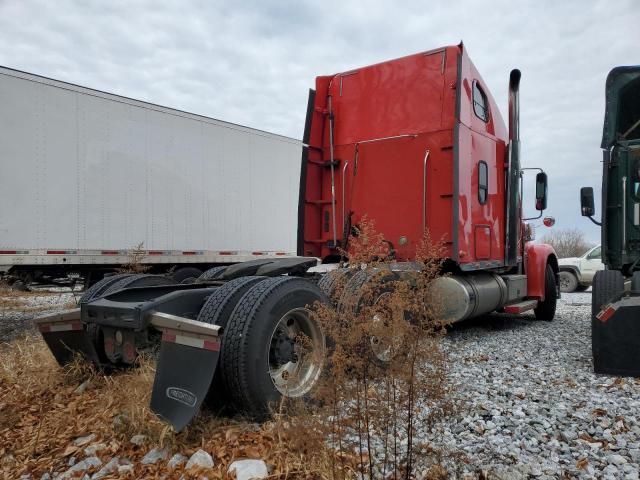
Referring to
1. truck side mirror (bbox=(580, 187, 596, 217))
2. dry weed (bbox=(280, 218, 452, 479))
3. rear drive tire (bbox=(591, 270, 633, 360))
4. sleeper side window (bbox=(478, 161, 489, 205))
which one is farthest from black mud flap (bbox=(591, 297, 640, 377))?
dry weed (bbox=(280, 218, 452, 479))

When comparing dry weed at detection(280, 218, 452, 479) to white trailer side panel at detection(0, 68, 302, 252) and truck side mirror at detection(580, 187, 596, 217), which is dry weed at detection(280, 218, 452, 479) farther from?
white trailer side panel at detection(0, 68, 302, 252)

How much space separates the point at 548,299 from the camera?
8992mm

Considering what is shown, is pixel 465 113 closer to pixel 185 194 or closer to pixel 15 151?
pixel 185 194

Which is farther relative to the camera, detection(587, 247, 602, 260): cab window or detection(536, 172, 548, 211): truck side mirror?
detection(587, 247, 602, 260): cab window

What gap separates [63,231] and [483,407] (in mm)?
7632

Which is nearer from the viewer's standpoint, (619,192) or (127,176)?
(619,192)

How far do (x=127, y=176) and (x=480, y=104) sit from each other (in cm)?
654

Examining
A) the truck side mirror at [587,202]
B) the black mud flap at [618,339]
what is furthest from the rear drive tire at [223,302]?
the truck side mirror at [587,202]

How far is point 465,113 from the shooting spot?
6.38 metres

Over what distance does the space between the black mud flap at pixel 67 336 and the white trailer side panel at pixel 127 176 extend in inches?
196

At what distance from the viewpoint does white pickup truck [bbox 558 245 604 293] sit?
57.4 ft

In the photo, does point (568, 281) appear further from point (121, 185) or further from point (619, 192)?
point (121, 185)

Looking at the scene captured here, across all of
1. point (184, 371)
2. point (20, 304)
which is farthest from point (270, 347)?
point (20, 304)

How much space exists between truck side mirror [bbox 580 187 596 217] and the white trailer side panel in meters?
7.32
